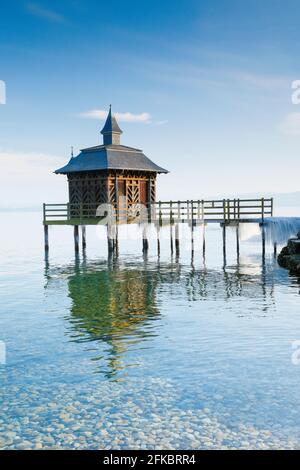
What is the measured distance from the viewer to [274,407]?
10828 mm

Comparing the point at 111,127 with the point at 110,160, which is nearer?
the point at 110,160

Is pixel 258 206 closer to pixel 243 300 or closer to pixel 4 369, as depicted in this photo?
pixel 243 300

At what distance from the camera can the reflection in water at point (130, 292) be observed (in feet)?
52.4

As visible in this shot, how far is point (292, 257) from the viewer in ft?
106

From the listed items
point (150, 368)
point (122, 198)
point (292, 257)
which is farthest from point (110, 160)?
point (150, 368)

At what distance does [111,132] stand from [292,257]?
17.8 metres

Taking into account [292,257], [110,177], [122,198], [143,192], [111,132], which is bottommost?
[292,257]

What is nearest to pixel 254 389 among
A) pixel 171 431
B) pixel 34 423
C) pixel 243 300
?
pixel 171 431

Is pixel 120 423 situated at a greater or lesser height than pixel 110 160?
lesser

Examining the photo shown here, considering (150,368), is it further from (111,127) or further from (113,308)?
(111,127)

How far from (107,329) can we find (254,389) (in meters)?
6.40

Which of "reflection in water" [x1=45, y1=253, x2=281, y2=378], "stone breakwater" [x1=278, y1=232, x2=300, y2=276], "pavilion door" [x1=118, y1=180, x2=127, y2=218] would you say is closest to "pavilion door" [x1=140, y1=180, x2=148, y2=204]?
"pavilion door" [x1=118, y1=180, x2=127, y2=218]
